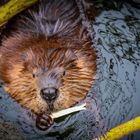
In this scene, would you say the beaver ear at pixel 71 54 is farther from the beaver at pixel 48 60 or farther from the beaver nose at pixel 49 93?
the beaver nose at pixel 49 93

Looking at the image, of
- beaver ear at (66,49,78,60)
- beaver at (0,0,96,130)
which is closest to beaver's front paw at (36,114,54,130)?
beaver at (0,0,96,130)

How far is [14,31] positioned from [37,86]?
0.18 meters

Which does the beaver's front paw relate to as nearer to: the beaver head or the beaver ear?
the beaver head

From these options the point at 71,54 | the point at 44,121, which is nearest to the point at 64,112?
the point at 44,121

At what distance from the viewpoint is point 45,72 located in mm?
1977

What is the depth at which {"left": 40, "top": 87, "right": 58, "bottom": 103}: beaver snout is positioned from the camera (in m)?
1.96

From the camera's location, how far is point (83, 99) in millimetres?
2049

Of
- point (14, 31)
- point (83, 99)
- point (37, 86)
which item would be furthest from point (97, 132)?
point (14, 31)

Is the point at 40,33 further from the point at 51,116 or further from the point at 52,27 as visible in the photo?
the point at 51,116

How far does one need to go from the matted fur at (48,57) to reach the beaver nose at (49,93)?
14mm

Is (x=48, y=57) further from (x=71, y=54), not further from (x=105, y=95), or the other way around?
(x=105, y=95)

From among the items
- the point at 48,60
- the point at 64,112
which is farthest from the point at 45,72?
the point at 64,112

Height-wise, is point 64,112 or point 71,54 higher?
point 71,54

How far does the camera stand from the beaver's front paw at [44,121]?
2041 mm
